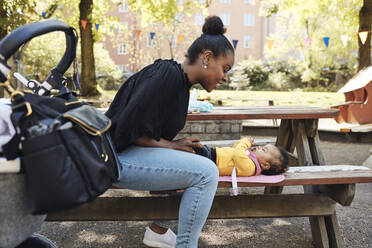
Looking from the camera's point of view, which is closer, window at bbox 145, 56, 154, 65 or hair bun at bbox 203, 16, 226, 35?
hair bun at bbox 203, 16, 226, 35

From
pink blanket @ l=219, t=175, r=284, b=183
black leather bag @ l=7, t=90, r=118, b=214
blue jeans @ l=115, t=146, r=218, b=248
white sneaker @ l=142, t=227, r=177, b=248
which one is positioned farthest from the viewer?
white sneaker @ l=142, t=227, r=177, b=248

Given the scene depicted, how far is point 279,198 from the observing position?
276 centimetres

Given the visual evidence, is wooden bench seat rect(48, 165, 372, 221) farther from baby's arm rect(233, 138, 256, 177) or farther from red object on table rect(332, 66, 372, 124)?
red object on table rect(332, 66, 372, 124)

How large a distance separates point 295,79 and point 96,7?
16.8m

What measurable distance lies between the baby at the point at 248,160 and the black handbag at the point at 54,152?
1153 millimetres

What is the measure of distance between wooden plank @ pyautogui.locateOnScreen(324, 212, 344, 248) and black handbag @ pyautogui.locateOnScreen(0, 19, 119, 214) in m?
2.01

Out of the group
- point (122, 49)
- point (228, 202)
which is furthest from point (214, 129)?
point (122, 49)

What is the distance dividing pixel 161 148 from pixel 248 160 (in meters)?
0.67

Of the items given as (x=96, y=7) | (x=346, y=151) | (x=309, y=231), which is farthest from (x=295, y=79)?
(x=309, y=231)

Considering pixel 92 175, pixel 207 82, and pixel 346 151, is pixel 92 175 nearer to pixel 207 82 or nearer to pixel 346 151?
pixel 207 82

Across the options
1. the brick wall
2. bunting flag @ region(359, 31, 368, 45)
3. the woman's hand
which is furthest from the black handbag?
bunting flag @ region(359, 31, 368, 45)

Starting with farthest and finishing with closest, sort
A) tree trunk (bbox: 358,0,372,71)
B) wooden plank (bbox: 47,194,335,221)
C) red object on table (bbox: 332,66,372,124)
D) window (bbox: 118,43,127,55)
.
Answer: window (bbox: 118,43,127,55) → tree trunk (bbox: 358,0,372,71) → red object on table (bbox: 332,66,372,124) → wooden plank (bbox: 47,194,335,221)

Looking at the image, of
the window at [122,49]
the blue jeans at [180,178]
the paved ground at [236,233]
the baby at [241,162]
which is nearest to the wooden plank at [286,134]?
the paved ground at [236,233]

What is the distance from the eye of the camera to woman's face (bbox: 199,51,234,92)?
7.43 feet
